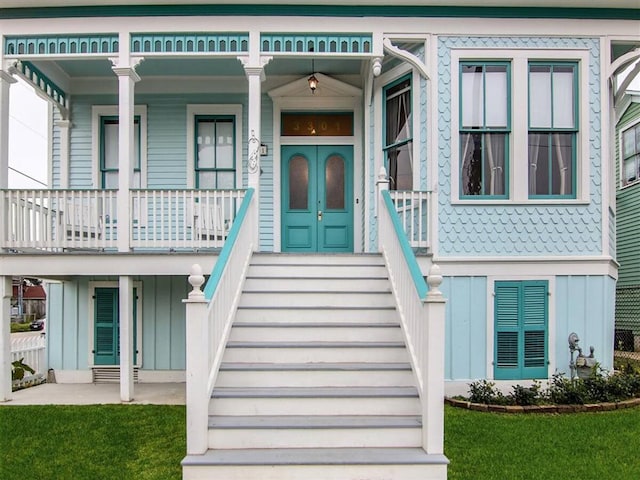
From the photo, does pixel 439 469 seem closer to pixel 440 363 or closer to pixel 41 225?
pixel 440 363

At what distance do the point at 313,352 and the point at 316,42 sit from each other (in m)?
4.14

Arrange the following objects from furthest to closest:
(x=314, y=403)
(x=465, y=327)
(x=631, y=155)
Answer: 1. (x=631, y=155)
2. (x=465, y=327)
3. (x=314, y=403)

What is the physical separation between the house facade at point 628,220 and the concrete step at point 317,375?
32.6ft

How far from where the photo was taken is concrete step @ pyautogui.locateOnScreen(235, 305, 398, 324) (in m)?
5.45

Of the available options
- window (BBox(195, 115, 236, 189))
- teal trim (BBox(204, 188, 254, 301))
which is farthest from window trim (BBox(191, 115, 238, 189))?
teal trim (BBox(204, 188, 254, 301))

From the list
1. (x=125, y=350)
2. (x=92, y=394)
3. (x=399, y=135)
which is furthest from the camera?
(x=399, y=135)

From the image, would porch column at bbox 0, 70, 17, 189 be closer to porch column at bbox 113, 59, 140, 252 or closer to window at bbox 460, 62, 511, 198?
porch column at bbox 113, 59, 140, 252

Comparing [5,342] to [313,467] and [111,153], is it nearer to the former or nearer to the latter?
[111,153]

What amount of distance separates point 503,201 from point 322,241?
9.90 ft

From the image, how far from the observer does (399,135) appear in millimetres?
7602

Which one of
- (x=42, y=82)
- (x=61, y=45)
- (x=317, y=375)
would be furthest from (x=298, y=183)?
(x=317, y=375)

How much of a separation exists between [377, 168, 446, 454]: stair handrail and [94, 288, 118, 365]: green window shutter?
510cm

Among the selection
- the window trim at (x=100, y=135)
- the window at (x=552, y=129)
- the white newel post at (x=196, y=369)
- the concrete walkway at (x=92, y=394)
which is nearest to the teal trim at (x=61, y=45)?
the window trim at (x=100, y=135)

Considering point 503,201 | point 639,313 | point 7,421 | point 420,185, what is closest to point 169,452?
point 7,421
